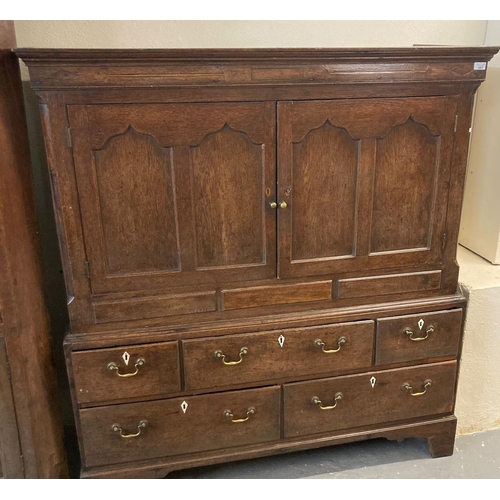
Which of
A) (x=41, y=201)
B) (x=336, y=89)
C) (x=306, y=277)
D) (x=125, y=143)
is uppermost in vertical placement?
(x=336, y=89)

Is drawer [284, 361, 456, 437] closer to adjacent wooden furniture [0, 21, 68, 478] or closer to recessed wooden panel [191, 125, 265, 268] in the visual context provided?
recessed wooden panel [191, 125, 265, 268]

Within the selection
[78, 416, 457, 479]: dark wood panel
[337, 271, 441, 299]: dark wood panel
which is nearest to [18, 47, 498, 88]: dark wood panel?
[337, 271, 441, 299]: dark wood panel

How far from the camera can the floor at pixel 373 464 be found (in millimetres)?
1869

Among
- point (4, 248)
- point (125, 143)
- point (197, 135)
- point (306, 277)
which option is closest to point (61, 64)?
point (125, 143)

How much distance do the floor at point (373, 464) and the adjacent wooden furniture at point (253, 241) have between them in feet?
0.50

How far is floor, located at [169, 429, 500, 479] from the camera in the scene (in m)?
1.87

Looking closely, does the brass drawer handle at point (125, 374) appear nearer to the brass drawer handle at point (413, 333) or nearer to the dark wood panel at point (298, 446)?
the dark wood panel at point (298, 446)

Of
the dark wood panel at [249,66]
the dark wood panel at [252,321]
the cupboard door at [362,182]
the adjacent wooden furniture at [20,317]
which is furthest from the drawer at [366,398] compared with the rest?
the dark wood panel at [249,66]

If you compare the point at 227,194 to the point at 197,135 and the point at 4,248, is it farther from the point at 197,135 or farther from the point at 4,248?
the point at 4,248

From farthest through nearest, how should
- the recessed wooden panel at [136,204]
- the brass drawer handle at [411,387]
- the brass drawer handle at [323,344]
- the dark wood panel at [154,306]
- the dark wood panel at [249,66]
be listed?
1. the brass drawer handle at [411,387]
2. the brass drawer handle at [323,344]
3. the dark wood panel at [154,306]
4. the recessed wooden panel at [136,204]
5. the dark wood panel at [249,66]

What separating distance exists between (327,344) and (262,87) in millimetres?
852

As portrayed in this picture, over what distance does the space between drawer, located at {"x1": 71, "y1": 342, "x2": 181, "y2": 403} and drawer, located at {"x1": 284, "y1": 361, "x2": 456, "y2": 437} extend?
42 cm

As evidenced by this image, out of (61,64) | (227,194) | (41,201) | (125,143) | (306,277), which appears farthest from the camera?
(41,201)

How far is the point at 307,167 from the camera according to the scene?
1.55 m
